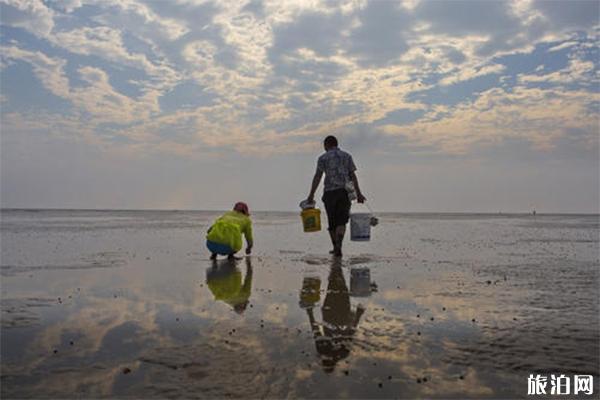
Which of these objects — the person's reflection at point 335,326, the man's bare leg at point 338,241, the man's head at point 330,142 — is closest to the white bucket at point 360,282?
the person's reflection at point 335,326

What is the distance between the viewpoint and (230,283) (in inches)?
286

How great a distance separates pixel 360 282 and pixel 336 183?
4016 mm

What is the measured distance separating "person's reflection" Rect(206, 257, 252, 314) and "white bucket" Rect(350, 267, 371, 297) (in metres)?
1.49

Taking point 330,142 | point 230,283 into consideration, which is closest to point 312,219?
point 330,142

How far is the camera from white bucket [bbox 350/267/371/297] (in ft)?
21.2

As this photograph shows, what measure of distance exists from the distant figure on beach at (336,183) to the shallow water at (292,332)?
8.29 feet

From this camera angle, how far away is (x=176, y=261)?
10.1 metres

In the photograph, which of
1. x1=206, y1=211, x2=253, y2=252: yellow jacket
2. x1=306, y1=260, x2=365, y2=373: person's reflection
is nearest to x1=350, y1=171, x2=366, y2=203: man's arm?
x1=206, y1=211, x2=253, y2=252: yellow jacket

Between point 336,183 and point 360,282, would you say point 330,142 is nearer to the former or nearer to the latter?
point 336,183

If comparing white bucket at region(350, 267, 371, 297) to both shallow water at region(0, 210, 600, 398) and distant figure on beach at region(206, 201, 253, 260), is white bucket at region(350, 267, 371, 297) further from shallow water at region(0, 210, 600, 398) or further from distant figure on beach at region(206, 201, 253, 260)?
distant figure on beach at region(206, 201, 253, 260)

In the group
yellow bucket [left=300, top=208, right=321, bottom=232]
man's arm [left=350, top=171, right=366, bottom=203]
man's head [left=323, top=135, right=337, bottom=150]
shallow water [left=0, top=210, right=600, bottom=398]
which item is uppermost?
man's head [left=323, top=135, right=337, bottom=150]

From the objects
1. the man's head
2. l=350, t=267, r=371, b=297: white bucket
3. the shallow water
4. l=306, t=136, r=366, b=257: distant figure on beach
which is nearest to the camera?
the shallow water

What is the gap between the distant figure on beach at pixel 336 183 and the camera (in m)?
11.0

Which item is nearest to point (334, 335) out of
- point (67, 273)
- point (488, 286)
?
point (488, 286)
